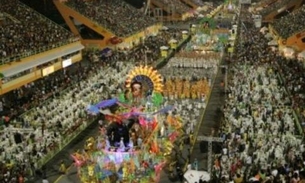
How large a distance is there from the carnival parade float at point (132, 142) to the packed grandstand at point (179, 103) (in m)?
0.13

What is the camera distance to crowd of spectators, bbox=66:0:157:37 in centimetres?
5696

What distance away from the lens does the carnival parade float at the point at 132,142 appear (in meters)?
18.5

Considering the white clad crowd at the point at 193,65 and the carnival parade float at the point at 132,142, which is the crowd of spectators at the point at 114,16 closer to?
the white clad crowd at the point at 193,65

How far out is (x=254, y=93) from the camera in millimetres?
30719

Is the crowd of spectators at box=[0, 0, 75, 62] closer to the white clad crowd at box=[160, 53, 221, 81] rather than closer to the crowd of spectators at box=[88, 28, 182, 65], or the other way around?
the crowd of spectators at box=[88, 28, 182, 65]

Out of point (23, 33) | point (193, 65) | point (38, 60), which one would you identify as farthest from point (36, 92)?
point (193, 65)

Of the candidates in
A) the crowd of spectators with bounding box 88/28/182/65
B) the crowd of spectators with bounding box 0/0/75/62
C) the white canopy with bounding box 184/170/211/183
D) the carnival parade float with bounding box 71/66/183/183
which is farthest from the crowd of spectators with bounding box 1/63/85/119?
the white canopy with bounding box 184/170/211/183

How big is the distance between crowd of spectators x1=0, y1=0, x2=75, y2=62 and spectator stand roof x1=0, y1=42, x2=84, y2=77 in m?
0.51

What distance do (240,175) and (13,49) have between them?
22308 millimetres

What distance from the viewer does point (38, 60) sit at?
3712cm

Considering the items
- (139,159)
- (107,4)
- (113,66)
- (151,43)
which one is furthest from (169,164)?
(107,4)

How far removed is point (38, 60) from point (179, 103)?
481 inches

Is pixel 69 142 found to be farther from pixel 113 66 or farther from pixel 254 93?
pixel 113 66

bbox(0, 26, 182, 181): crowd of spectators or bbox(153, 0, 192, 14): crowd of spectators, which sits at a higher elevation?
bbox(153, 0, 192, 14): crowd of spectators
